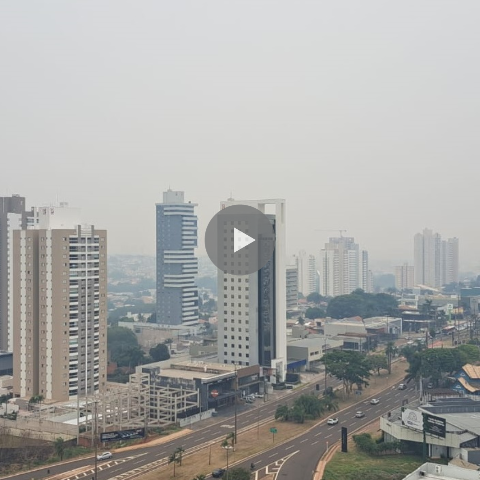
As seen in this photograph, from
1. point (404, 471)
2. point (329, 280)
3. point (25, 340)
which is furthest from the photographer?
point (329, 280)

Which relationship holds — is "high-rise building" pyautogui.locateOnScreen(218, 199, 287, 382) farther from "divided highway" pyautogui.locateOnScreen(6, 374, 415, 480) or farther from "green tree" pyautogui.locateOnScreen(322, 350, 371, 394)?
"divided highway" pyautogui.locateOnScreen(6, 374, 415, 480)

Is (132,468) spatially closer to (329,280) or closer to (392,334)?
(392,334)

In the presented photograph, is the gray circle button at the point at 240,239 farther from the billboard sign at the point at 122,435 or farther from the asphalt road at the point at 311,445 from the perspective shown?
the billboard sign at the point at 122,435

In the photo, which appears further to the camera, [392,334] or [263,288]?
[392,334]

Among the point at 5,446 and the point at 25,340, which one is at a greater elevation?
the point at 25,340

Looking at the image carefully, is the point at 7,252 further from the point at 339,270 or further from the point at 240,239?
the point at 339,270

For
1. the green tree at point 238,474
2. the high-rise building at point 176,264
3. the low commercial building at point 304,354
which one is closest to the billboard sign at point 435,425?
the green tree at point 238,474

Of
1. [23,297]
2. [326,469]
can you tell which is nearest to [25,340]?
[23,297]

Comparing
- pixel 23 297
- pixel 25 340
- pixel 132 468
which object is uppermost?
pixel 23 297
